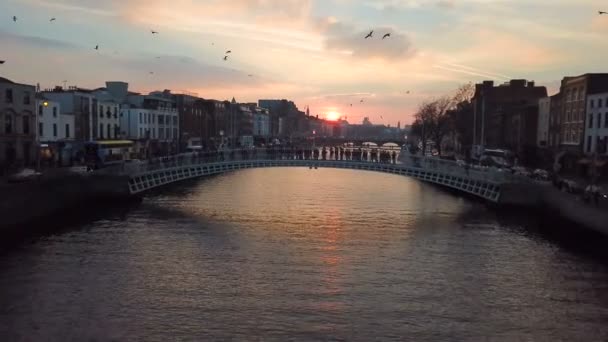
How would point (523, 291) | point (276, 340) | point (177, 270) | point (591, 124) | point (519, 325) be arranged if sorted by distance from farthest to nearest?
point (591, 124)
point (177, 270)
point (523, 291)
point (519, 325)
point (276, 340)

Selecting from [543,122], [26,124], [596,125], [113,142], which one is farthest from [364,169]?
[113,142]

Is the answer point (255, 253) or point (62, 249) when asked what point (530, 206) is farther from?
point (62, 249)

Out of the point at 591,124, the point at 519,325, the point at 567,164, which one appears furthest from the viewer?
the point at 567,164

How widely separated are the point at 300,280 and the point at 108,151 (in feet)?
184

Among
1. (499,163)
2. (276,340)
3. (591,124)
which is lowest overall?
(276,340)

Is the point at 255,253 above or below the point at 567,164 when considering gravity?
below

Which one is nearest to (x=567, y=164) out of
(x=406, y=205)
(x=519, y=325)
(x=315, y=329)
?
(x=406, y=205)

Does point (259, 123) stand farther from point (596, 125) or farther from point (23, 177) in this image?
point (23, 177)

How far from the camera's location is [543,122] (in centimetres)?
7938

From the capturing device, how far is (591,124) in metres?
61.2

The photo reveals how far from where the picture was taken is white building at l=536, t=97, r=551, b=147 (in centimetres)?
7694

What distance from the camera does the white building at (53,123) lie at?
218 ft

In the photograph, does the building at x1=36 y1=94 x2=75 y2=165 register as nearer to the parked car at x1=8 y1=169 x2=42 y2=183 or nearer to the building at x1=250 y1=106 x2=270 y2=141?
the parked car at x1=8 y1=169 x2=42 y2=183

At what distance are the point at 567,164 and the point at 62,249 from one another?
180ft
